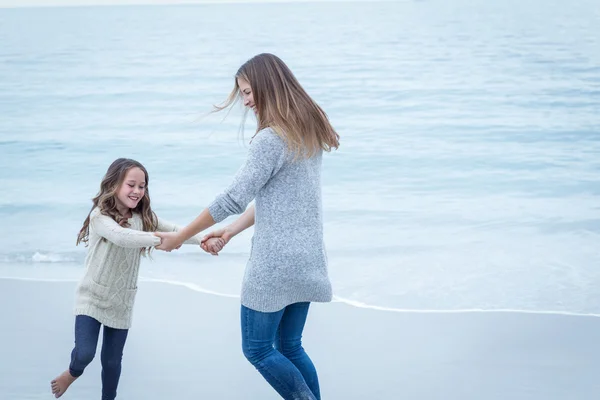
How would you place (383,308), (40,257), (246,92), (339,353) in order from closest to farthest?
(246,92) < (339,353) < (383,308) < (40,257)

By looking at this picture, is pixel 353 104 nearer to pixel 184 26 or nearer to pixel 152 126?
pixel 152 126

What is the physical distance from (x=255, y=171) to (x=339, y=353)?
138 centimetres

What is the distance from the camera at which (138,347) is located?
11.6ft

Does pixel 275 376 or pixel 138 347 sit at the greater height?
pixel 275 376

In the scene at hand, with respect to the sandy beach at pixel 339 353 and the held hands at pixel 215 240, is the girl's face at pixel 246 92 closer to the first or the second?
the held hands at pixel 215 240

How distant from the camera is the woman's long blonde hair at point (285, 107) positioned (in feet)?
7.60

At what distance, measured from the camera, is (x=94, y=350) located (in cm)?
265

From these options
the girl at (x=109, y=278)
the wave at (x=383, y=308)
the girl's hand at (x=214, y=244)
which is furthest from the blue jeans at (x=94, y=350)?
the wave at (x=383, y=308)

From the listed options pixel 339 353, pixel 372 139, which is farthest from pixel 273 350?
pixel 372 139

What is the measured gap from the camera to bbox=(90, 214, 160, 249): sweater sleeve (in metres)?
2.57

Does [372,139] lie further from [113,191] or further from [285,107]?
[285,107]

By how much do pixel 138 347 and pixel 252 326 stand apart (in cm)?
126

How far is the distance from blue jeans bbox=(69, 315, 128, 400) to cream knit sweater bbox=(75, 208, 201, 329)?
29mm

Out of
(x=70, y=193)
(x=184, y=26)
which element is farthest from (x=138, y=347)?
(x=184, y=26)
